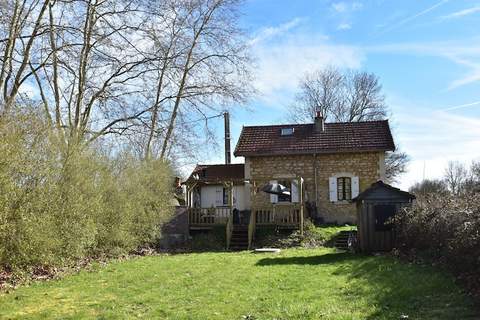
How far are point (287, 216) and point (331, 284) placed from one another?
12.7 meters

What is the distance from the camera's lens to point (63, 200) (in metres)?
12.7

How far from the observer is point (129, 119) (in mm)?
20391

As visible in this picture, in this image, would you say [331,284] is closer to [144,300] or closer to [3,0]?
[144,300]

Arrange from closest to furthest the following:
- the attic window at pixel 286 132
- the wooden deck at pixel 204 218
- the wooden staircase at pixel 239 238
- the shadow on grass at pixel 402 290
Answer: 1. the shadow on grass at pixel 402 290
2. the wooden staircase at pixel 239 238
3. the wooden deck at pixel 204 218
4. the attic window at pixel 286 132

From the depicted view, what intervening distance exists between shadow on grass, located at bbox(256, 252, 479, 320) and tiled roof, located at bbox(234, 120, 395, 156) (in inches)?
507

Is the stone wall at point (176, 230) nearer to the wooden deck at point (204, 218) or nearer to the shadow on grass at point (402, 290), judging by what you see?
the wooden deck at point (204, 218)

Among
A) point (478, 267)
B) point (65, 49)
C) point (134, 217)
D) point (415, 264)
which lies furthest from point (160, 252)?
point (478, 267)

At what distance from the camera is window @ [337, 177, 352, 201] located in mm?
25641

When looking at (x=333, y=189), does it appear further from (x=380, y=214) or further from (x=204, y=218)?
(x=380, y=214)

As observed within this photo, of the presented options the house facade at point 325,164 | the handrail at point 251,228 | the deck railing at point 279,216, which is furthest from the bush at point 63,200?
the house facade at point 325,164

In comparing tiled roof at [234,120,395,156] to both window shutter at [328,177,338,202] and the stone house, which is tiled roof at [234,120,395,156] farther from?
window shutter at [328,177,338,202]

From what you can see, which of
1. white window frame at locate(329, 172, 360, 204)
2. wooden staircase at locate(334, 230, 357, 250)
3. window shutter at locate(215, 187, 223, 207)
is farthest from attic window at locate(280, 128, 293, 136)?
wooden staircase at locate(334, 230, 357, 250)

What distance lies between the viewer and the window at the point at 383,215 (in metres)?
15.5

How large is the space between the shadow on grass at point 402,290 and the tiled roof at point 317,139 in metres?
12.9
